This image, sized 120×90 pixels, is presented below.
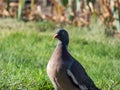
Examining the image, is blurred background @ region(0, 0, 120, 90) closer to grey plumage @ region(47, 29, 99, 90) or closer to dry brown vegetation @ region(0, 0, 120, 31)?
dry brown vegetation @ region(0, 0, 120, 31)

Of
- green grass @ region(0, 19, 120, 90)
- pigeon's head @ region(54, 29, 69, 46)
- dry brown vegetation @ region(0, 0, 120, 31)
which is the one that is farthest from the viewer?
dry brown vegetation @ region(0, 0, 120, 31)

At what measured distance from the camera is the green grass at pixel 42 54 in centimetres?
588

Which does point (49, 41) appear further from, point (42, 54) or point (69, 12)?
point (42, 54)

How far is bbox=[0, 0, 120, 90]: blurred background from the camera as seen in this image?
6.00 meters

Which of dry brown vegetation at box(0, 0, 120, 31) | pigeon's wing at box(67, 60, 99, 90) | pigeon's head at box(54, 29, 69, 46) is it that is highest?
pigeon's head at box(54, 29, 69, 46)

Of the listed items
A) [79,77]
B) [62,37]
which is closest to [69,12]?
[62,37]

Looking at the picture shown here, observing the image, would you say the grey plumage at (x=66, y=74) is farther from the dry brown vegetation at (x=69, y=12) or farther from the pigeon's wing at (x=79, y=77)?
the dry brown vegetation at (x=69, y=12)

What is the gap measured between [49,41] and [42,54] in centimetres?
→ 120

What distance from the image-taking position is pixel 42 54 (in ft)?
26.3

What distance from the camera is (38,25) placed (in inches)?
426

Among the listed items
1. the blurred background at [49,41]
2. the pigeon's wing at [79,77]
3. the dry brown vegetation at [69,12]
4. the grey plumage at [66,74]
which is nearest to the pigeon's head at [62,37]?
the grey plumage at [66,74]

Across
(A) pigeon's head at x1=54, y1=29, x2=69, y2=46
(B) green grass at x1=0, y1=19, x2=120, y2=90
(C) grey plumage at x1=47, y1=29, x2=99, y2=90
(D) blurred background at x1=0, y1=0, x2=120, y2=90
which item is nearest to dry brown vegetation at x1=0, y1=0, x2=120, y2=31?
(D) blurred background at x1=0, y1=0, x2=120, y2=90

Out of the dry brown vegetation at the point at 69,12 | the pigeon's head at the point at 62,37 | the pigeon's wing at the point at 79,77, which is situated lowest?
the dry brown vegetation at the point at 69,12

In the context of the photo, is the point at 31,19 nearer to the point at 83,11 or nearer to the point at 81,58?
the point at 83,11
